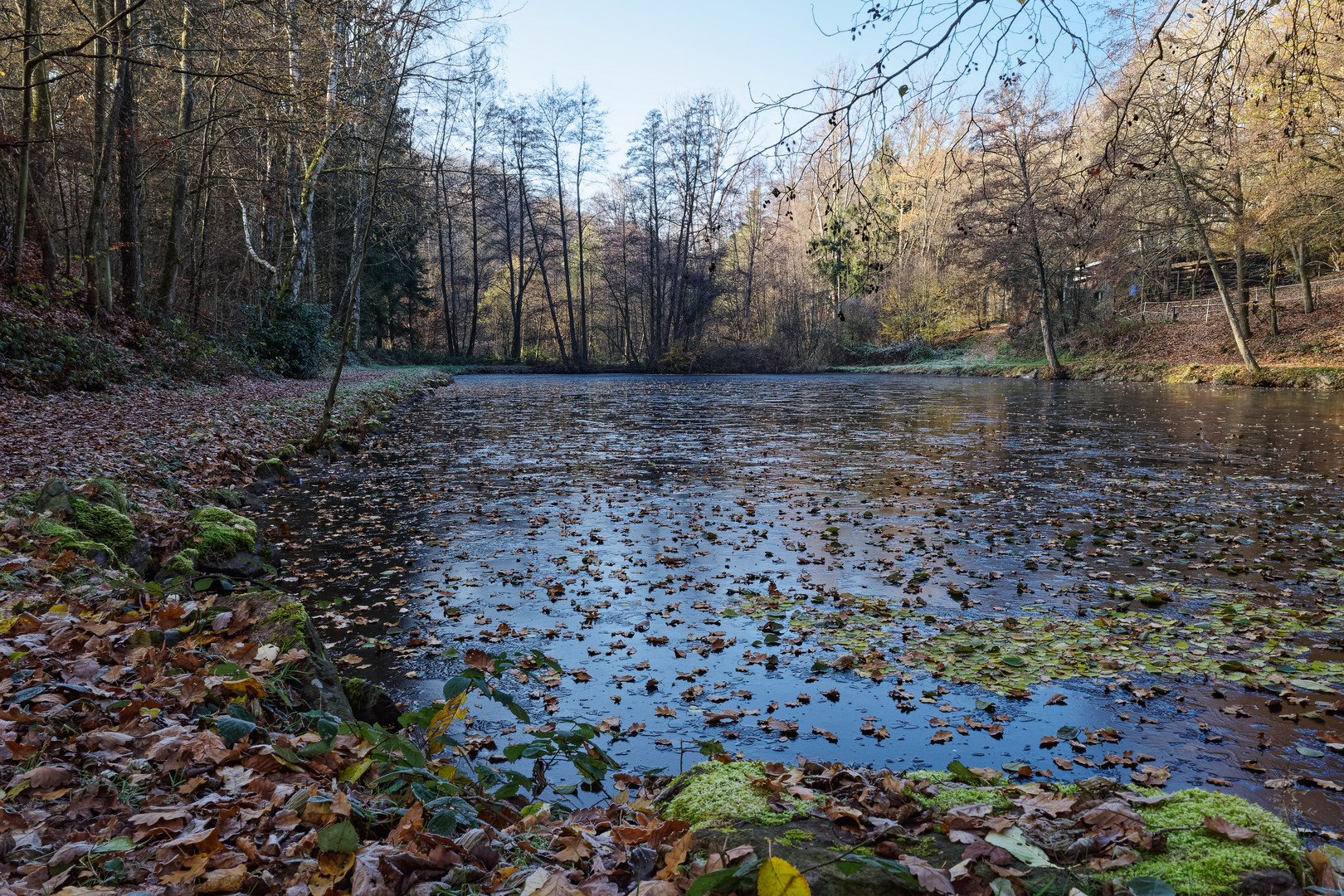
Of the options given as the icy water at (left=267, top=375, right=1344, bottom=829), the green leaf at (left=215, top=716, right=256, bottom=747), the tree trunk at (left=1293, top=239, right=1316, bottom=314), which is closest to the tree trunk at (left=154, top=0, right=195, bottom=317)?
the icy water at (left=267, top=375, right=1344, bottom=829)

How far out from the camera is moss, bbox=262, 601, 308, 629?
4.18 metres

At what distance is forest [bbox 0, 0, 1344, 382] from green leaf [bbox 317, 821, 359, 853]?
309 centimetres

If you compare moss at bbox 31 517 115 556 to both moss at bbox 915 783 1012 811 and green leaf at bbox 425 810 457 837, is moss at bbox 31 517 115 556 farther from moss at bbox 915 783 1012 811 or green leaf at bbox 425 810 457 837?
moss at bbox 915 783 1012 811

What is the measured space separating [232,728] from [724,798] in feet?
6.04

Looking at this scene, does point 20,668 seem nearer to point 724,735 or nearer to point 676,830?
point 676,830

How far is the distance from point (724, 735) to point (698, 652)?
110cm

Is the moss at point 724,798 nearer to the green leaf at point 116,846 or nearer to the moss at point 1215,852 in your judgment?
the moss at point 1215,852

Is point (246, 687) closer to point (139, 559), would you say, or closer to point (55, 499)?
point (139, 559)

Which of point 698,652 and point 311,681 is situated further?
point 698,652

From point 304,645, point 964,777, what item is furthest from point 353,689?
point 964,777

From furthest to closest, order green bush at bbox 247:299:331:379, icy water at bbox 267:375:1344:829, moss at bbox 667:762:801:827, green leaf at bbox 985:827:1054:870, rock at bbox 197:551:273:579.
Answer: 1. green bush at bbox 247:299:331:379
2. rock at bbox 197:551:273:579
3. icy water at bbox 267:375:1344:829
4. moss at bbox 667:762:801:827
5. green leaf at bbox 985:827:1054:870

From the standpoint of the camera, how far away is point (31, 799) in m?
2.46

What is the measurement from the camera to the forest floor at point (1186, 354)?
1024 inches

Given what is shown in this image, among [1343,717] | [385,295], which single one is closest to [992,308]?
[385,295]
